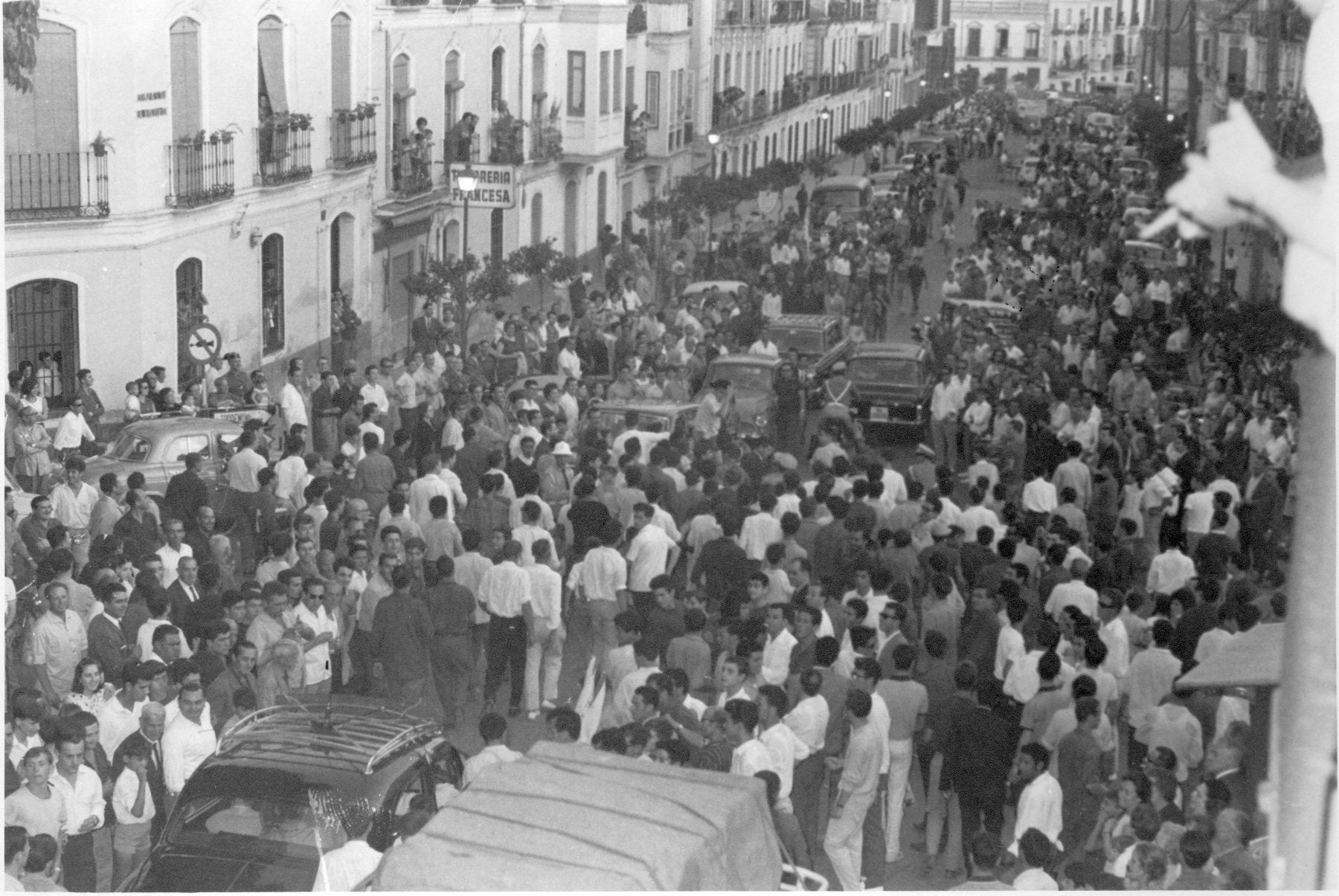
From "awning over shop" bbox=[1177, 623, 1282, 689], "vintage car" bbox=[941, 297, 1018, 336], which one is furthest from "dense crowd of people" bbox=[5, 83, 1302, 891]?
"vintage car" bbox=[941, 297, 1018, 336]

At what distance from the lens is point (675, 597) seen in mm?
10414

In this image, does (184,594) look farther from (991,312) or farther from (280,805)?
(991,312)

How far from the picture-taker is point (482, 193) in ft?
66.5

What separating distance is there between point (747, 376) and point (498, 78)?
1141 centimetres

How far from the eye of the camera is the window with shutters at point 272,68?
2073cm

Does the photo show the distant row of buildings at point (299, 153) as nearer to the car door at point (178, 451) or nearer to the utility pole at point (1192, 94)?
the car door at point (178, 451)

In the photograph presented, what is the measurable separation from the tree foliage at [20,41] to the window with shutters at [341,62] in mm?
6125

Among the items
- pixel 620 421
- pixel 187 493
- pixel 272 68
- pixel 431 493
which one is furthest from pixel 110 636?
pixel 272 68

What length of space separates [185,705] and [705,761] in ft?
7.67

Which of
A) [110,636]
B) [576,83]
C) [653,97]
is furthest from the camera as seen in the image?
[653,97]

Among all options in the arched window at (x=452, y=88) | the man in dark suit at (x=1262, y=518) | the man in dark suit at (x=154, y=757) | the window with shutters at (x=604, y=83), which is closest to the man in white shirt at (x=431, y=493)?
the man in dark suit at (x=154, y=757)

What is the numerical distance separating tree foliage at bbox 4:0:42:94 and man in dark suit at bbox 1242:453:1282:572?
10734 mm

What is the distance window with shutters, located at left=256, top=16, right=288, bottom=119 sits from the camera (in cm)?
2073

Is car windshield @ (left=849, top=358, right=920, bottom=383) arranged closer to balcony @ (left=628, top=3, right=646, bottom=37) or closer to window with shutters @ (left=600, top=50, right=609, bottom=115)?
window with shutters @ (left=600, top=50, right=609, bottom=115)
